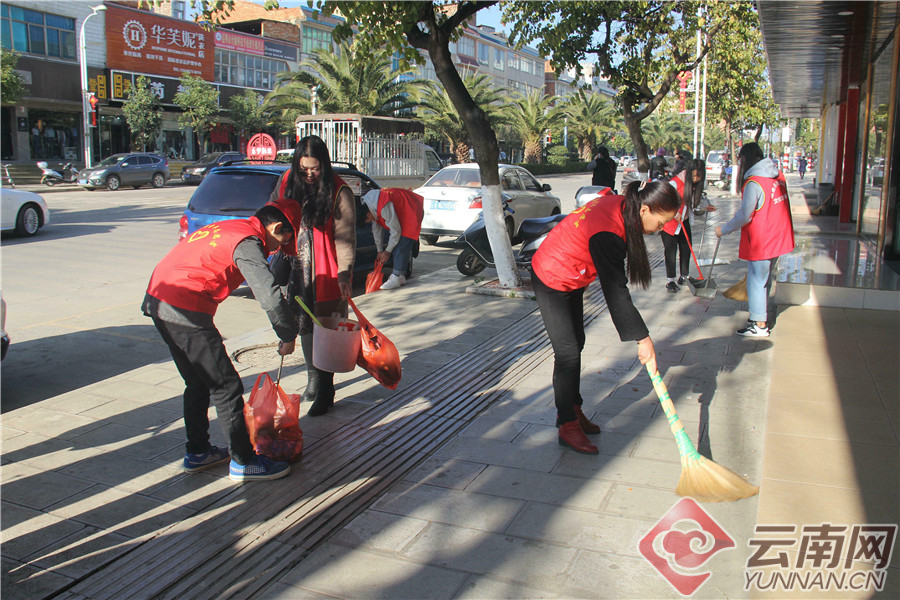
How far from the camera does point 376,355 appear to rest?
5.00 meters

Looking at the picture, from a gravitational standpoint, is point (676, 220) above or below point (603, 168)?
below

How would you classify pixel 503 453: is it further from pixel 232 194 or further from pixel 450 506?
pixel 232 194

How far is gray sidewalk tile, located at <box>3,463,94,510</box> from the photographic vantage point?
3.82 meters

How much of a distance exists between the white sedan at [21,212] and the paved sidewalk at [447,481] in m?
9.38

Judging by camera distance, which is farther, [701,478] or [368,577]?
[701,478]

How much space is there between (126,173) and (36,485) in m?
28.0

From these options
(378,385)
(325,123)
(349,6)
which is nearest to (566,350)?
(378,385)

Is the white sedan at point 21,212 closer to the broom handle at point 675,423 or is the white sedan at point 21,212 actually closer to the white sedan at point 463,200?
the white sedan at point 463,200

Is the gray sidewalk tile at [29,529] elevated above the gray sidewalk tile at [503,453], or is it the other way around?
the gray sidewalk tile at [503,453]

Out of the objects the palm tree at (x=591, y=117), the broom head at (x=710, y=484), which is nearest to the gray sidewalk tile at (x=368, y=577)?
the broom head at (x=710, y=484)

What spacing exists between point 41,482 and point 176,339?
1165mm

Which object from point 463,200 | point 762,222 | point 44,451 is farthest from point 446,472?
point 463,200

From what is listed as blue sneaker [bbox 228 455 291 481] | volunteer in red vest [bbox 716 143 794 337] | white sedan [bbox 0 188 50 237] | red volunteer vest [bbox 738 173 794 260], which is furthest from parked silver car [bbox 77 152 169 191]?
blue sneaker [bbox 228 455 291 481]

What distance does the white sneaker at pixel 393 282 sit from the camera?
9.75m
